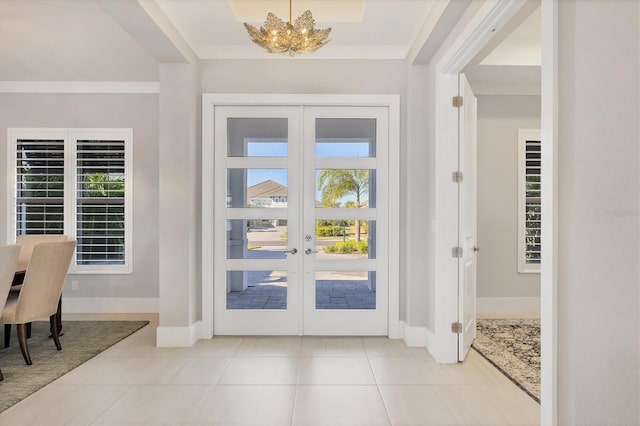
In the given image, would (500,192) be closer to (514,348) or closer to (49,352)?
(514,348)

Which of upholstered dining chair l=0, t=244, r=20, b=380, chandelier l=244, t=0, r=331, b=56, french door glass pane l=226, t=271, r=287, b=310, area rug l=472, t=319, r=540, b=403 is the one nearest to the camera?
chandelier l=244, t=0, r=331, b=56

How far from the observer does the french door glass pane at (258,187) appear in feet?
13.2

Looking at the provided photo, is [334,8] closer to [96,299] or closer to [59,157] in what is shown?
[59,157]

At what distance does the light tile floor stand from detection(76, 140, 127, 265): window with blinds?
173 cm

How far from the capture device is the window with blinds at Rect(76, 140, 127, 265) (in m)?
4.93

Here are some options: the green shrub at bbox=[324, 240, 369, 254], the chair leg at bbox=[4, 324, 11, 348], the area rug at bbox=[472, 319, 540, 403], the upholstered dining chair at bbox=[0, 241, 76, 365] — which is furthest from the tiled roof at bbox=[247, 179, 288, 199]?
the chair leg at bbox=[4, 324, 11, 348]

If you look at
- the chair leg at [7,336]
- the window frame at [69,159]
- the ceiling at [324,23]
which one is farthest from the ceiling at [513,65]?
the chair leg at [7,336]

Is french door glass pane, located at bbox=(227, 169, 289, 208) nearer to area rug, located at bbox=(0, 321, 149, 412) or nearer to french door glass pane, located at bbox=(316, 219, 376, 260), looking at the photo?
french door glass pane, located at bbox=(316, 219, 376, 260)

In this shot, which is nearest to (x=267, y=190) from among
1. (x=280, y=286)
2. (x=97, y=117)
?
(x=280, y=286)

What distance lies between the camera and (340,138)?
4.05 meters

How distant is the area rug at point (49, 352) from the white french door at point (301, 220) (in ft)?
3.65
